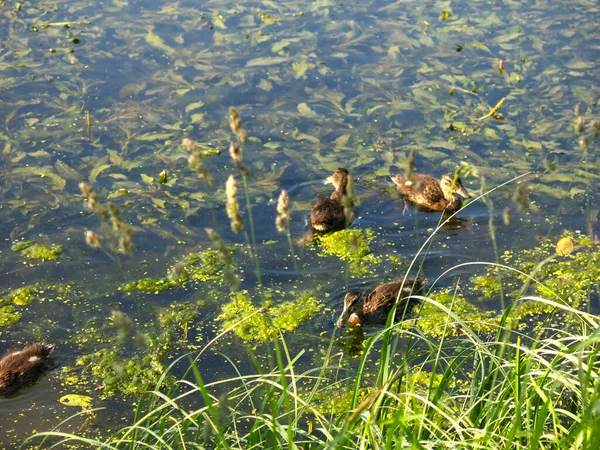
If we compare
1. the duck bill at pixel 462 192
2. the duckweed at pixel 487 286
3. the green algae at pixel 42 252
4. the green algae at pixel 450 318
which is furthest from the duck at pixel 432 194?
the green algae at pixel 42 252

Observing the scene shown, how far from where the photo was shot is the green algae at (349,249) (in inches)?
216

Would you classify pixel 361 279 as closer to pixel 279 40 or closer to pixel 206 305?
pixel 206 305

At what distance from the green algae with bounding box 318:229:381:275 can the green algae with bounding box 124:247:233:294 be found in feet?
2.64

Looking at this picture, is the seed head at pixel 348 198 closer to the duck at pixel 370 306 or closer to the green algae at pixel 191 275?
the duck at pixel 370 306

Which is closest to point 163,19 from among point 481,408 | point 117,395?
point 117,395

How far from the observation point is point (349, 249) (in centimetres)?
559

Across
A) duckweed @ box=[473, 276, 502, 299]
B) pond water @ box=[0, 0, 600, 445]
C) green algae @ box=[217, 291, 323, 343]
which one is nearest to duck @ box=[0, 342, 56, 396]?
pond water @ box=[0, 0, 600, 445]

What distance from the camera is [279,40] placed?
28.6 feet

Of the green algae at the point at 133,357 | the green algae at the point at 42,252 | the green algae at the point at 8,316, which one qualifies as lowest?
the green algae at the point at 133,357

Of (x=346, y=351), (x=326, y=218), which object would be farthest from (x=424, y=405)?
(x=326, y=218)

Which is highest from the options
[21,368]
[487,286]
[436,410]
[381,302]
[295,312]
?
[436,410]

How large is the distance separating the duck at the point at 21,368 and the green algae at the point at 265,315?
108 centimetres

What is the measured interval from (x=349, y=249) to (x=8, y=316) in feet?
7.65

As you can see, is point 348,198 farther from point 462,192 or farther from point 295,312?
point 462,192
